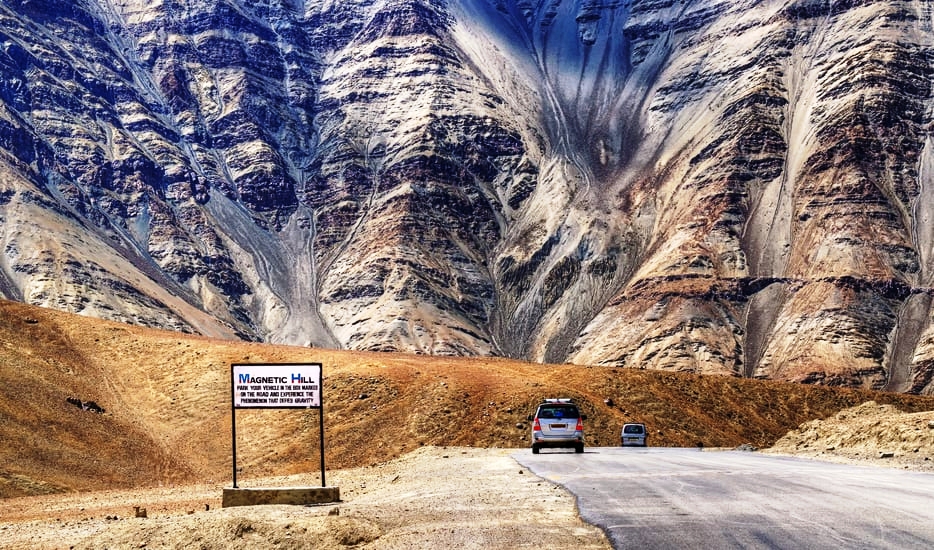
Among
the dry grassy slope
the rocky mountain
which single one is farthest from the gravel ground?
the rocky mountain

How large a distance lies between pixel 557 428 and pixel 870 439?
9.28 metres

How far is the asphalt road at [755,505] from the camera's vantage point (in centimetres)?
1302

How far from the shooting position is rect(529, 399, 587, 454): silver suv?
111 feet

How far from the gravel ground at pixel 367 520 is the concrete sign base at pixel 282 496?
51cm

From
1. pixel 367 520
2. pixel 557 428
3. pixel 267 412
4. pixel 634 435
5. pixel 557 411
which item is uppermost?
pixel 267 412

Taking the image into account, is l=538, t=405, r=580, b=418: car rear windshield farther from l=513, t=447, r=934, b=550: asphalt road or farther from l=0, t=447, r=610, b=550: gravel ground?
l=513, t=447, r=934, b=550: asphalt road

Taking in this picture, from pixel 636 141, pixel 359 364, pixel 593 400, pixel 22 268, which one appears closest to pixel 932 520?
pixel 593 400

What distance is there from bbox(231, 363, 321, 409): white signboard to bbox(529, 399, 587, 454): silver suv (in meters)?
12.0

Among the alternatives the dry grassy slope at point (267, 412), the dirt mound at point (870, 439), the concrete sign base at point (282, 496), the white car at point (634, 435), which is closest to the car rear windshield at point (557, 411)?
the dirt mound at point (870, 439)

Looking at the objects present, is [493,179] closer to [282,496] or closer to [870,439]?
[870,439]

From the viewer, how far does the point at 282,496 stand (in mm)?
21953

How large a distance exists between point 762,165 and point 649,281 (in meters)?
25.7

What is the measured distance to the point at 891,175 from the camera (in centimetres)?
13238

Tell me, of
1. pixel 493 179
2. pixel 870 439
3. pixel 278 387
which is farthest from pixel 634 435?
pixel 493 179
